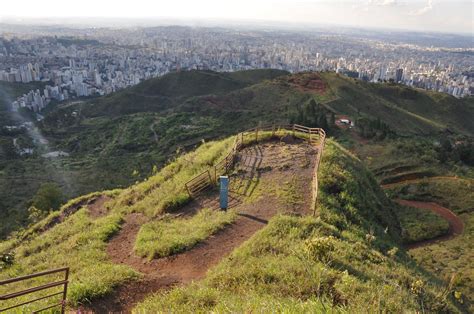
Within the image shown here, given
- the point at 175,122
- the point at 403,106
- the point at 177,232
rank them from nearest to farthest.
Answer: the point at 177,232, the point at 175,122, the point at 403,106

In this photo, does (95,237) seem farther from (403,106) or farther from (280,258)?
(403,106)

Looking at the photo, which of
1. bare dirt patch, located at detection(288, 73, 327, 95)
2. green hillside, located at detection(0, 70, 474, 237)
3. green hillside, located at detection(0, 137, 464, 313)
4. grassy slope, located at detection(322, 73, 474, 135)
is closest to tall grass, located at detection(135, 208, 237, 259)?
green hillside, located at detection(0, 137, 464, 313)

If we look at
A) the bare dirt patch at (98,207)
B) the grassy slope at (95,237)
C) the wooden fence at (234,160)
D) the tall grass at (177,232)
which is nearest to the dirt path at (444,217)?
the wooden fence at (234,160)

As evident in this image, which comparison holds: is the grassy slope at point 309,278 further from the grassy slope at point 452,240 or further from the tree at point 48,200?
the tree at point 48,200

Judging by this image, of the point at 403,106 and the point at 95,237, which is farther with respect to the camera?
the point at 403,106

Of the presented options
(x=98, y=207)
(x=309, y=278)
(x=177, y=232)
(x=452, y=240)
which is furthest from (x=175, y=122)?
(x=309, y=278)

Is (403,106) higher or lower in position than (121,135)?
higher
